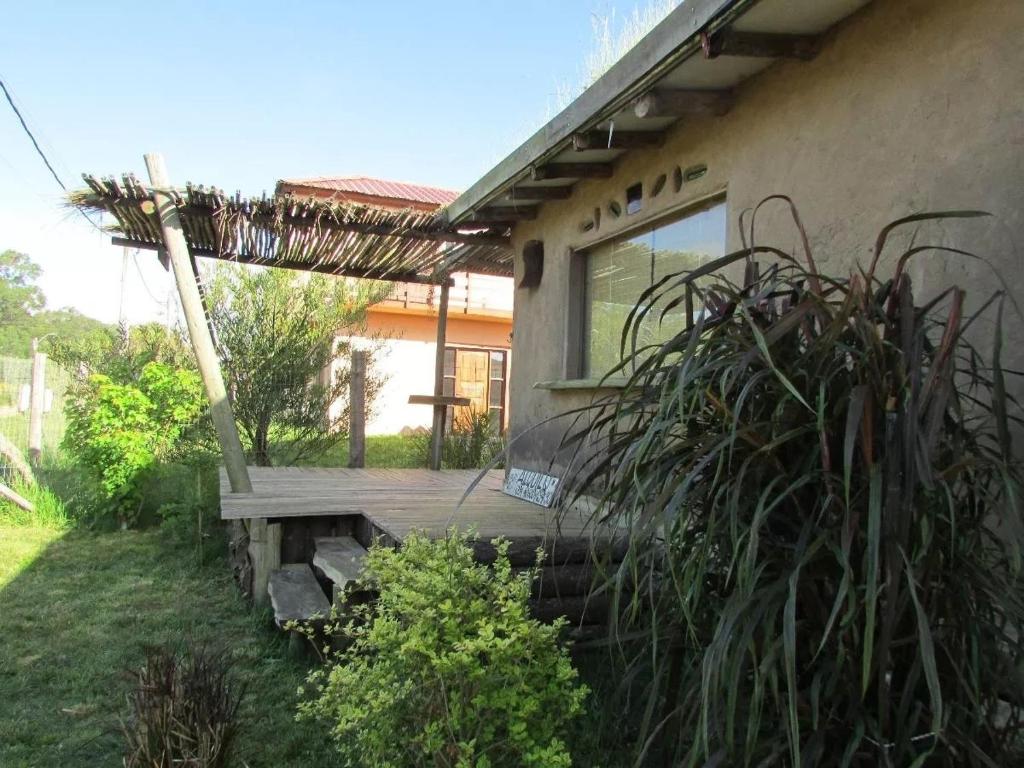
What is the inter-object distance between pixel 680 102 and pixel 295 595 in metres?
3.03

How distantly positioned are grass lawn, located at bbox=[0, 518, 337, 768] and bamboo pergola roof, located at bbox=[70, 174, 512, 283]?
2.49 metres

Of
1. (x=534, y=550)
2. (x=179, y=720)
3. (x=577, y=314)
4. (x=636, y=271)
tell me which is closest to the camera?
(x=179, y=720)

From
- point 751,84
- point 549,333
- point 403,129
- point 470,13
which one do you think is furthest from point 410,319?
point 751,84

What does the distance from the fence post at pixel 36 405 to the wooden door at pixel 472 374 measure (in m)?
7.56

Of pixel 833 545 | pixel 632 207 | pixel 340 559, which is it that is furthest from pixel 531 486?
pixel 833 545

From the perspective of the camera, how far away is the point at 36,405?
9.16 meters

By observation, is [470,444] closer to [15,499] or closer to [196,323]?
[15,499]

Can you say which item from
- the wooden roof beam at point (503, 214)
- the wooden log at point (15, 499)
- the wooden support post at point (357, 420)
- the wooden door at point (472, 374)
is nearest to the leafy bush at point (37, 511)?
the wooden log at point (15, 499)

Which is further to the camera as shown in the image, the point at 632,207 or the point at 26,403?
the point at 26,403

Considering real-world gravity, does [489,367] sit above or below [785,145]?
below

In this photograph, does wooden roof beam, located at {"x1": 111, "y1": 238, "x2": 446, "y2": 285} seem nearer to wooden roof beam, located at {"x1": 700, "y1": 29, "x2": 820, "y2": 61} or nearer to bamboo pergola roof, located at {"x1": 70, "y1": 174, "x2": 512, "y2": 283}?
bamboo pergola roof, located at {"x1": 70, "y1": 174, "x2": 512, "y2": 283}

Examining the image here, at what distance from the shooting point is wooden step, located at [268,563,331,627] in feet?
11.6

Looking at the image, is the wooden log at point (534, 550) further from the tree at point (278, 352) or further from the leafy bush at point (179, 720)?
the tree at point (278, 352)

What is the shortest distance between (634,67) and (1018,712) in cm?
256
